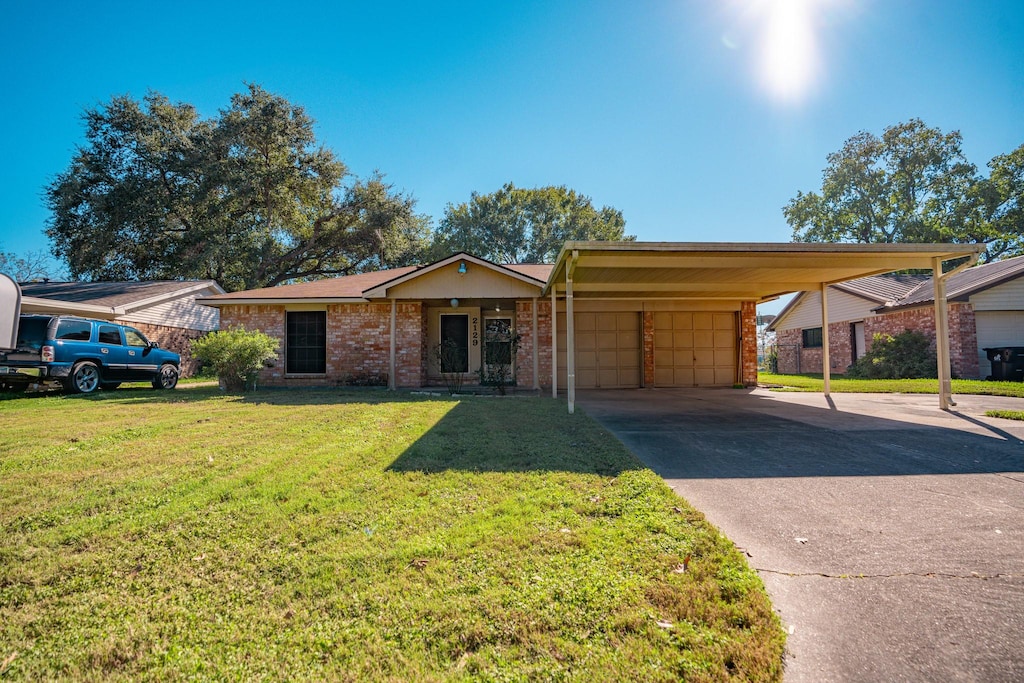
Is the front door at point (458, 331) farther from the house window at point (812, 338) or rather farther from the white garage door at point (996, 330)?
the house window at point (812, 338)

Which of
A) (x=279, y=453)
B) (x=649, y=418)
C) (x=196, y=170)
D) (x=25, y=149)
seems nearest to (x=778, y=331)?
(x=649, y=418)

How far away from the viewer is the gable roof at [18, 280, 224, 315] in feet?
45.0

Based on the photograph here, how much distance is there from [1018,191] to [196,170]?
46485mm

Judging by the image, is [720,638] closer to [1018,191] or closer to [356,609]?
[356,609]

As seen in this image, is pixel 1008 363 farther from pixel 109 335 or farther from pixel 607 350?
pixel 109 335

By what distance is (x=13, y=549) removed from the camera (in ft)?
8.84

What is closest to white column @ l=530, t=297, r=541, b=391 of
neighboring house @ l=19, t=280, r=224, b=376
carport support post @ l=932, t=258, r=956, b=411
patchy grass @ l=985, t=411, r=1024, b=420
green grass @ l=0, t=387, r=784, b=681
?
green grass @ l=0, t=387, r=784, b=681

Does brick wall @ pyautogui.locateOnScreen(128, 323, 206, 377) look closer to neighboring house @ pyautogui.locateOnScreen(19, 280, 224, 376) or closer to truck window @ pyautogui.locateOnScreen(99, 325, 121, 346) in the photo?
neighboring house @ pyautogui.locateOnScreen(19, 280, 224, 376)

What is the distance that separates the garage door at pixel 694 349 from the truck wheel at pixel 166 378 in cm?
1376

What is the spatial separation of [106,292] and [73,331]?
8377 millimetres

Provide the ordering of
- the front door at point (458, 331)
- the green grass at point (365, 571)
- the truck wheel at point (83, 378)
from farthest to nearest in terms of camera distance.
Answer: the front door at point (458, 331), the truck wheel at point (83, 378), the green grass at point (365, 571)

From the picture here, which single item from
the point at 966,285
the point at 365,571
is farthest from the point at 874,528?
the point at 966,285

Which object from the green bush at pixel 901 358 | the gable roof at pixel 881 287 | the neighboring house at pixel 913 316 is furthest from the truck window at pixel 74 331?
the green bush at pixel 901 358

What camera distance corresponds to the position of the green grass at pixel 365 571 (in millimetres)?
1815
